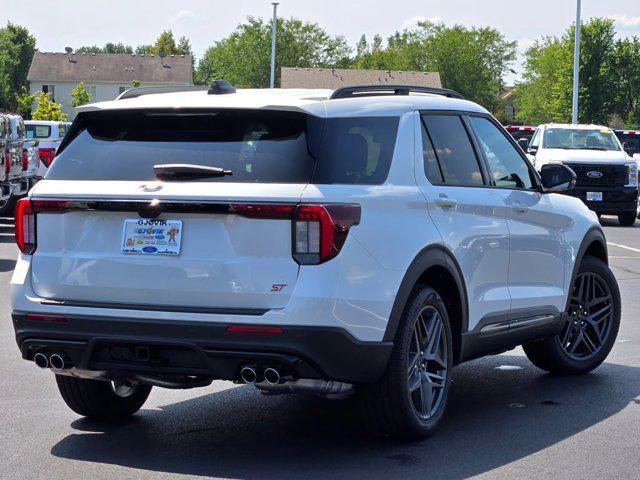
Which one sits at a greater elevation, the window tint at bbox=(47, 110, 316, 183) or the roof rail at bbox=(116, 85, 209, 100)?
the roof rail at bbox=(116, 85, 209, 100)

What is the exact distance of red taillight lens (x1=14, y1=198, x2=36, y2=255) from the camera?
6547 millimetres

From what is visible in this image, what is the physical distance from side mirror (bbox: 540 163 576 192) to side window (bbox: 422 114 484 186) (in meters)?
0.97

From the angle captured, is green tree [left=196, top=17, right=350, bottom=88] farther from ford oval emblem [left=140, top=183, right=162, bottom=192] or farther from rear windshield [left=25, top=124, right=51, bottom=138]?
ford oval emblem [left=140, top=183, right=162, bottom=192]

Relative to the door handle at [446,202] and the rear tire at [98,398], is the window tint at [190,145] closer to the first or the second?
the door handle at [446,202]

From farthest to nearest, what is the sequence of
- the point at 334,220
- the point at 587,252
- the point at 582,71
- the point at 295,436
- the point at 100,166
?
the point at 582,71
the point at 587,252
the point at 295,436
the point at 100,166
the point at 334,220

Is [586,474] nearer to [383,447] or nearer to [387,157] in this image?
[383,447]

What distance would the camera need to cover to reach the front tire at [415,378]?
6.47 meters

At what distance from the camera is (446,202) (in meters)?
6.99

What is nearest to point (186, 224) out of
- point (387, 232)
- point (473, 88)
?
point (387, 232)

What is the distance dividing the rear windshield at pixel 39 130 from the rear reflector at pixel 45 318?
92.3 ft

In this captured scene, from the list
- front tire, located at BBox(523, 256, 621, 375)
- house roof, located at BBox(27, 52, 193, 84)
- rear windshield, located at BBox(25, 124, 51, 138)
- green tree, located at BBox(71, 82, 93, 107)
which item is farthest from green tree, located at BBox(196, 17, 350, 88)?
front tire, located at BBox(523, 256, 621, 375)

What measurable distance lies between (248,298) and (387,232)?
763mm

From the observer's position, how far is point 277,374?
6039 mm

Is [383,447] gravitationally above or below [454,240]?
below
